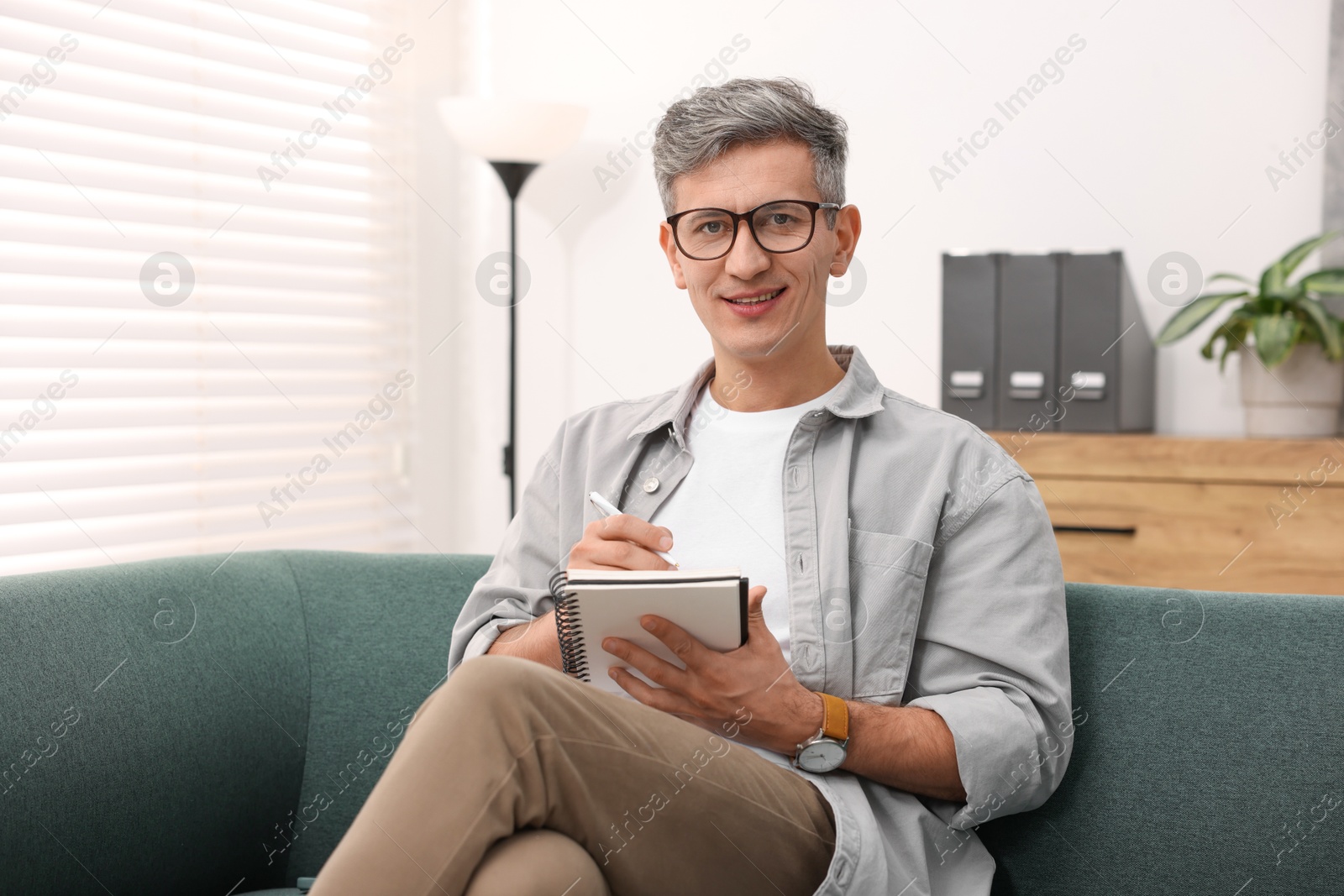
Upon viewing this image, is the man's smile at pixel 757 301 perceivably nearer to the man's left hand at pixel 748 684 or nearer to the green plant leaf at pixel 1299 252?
the man's left hand at pixel 748 684

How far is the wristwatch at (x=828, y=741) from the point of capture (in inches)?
48.5

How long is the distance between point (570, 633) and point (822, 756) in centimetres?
31

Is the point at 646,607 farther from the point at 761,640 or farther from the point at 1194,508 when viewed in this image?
the point at 1194,508

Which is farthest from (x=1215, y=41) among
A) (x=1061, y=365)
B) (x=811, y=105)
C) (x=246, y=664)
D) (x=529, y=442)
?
(x=246, y=664)

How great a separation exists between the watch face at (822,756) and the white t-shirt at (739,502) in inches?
5.2

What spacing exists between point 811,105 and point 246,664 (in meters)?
1.09

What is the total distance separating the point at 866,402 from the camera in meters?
1.47

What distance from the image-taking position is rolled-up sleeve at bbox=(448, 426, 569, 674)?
1.44 meters

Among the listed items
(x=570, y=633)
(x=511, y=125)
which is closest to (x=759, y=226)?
(x=570, y=633)

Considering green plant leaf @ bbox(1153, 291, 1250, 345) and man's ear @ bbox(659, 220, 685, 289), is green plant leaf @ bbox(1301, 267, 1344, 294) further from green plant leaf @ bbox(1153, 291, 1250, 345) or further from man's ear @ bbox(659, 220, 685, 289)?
man's ear @ bbox(659, 220, 685, 289)

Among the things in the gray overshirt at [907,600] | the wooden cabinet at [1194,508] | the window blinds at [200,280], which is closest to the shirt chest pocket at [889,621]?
the gray overshirt at [907,600]

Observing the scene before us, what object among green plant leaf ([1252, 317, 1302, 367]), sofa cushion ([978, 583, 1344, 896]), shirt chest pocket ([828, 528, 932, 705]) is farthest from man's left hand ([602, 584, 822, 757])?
green plant leaf ([1252, 317, 1302, 367])

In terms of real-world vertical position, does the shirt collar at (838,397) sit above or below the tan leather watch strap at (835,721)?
above

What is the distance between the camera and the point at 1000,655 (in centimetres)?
126
